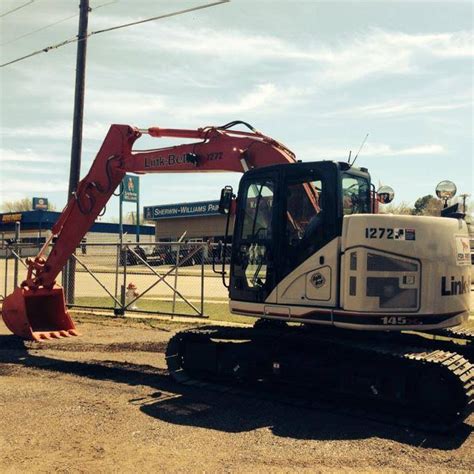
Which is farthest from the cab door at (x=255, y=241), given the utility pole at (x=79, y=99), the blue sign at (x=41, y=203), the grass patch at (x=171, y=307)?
the blue sign at (x=41, y=203)

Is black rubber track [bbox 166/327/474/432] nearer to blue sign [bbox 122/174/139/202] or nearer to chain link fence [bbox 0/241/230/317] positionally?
chain link fence [bbox 0/241/230/317]

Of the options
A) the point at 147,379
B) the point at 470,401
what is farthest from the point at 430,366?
the point at 147,379

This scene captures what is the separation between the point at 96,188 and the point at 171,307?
6437 millimetres

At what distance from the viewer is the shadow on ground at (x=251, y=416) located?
5816 millimetres

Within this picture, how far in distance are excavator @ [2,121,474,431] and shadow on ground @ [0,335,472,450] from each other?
0.28 metres

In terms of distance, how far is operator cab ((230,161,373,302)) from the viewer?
6.78 m

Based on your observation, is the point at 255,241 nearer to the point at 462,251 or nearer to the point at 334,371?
the point at 334,371

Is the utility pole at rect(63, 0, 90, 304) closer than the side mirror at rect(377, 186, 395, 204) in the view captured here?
No

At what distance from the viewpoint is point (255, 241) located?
734cm

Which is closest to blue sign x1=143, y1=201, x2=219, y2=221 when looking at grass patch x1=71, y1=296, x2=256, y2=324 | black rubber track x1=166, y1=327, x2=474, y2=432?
grass patch x1=71, y1=296, x2=256, y2=324

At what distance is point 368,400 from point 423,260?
69.9 inches

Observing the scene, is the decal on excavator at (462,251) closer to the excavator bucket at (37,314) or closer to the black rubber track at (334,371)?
the black rubber track at (334,371)

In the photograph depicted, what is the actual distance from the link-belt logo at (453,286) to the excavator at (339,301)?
0.01 metres

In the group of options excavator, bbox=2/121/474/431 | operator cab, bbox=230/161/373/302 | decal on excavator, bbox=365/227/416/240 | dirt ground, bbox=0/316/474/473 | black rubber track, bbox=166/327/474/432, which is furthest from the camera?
operator cab, bbox=230/161/373/302
